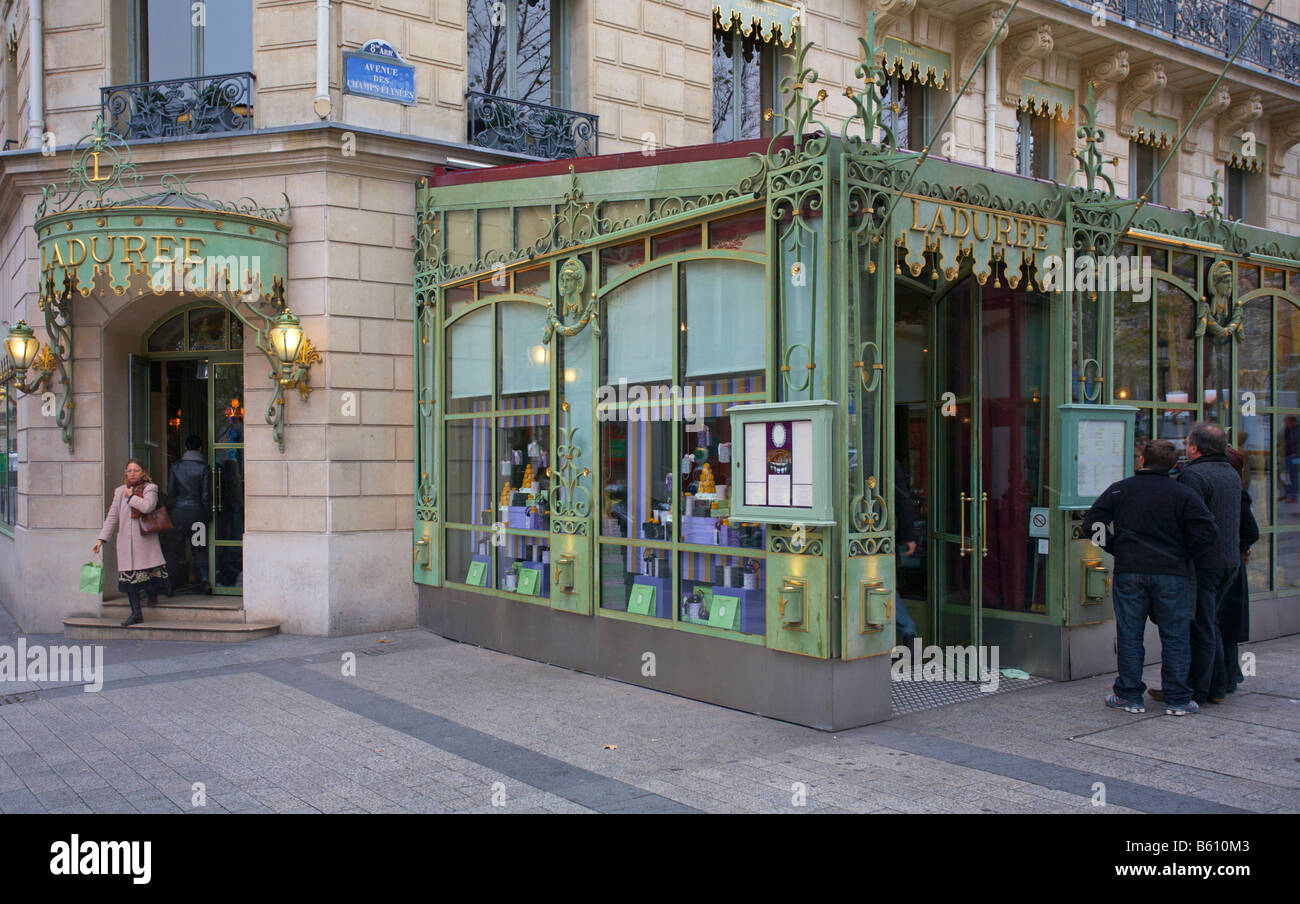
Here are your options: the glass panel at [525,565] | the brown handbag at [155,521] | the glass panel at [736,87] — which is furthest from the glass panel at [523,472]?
the glass panel at [736,87]

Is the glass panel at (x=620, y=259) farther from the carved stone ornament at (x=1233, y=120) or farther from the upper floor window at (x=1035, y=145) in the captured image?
the carved stone ornament at (x=1233, y=120)

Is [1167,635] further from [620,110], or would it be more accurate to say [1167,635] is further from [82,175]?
[82,175]


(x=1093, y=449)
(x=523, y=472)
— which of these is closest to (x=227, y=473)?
(x=523, y=472)

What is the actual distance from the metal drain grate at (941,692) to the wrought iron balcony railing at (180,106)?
9137 mm

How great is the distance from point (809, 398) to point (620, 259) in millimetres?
2596

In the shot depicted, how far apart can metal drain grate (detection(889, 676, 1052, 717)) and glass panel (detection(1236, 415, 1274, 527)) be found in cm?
390

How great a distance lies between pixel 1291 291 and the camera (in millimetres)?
10773

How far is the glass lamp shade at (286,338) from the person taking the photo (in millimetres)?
10797

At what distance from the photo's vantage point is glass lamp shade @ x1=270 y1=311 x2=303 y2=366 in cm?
1080

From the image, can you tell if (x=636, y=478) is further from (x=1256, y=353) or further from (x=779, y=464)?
(x=1256, y=353)

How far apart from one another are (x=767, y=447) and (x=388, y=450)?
5790mm

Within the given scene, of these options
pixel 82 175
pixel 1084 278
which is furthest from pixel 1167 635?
pixel 82 175

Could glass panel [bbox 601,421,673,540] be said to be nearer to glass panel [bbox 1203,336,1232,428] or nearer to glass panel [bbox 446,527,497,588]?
glass panel [bbox 446,527,497,588]

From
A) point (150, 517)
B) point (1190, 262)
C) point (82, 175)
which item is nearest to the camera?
point (1190, 262)
